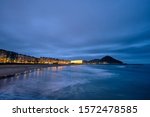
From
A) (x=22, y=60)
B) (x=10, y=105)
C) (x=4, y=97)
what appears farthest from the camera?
(x=22, y=60)

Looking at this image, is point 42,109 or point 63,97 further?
point 63,97

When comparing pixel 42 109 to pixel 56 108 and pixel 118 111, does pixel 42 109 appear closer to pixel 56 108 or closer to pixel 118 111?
pixel 56 108

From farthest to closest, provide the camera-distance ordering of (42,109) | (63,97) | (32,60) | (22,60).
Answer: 1. (32,60)
2. (22,60)
3. (63,97)
4. (42,109)

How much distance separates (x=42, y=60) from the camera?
14850 centimetres

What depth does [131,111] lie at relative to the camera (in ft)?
20.4

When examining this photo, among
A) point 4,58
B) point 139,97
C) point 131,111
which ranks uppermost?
point 4,58

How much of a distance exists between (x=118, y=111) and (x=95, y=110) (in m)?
0.88

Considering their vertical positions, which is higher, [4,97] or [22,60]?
[22,60]

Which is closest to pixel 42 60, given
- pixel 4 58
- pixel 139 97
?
pixel 4 58

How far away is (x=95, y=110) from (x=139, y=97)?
9388 mm

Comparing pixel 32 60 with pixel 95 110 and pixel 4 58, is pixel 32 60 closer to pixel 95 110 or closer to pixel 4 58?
pixel 4 58

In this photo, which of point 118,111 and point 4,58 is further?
point 4,58

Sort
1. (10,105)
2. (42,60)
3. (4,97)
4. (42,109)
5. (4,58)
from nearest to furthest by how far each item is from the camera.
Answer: (42,109) → (10,105) → (4,97) → (4,58) → (42,60)

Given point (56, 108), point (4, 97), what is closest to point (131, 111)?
point (56, 108)
